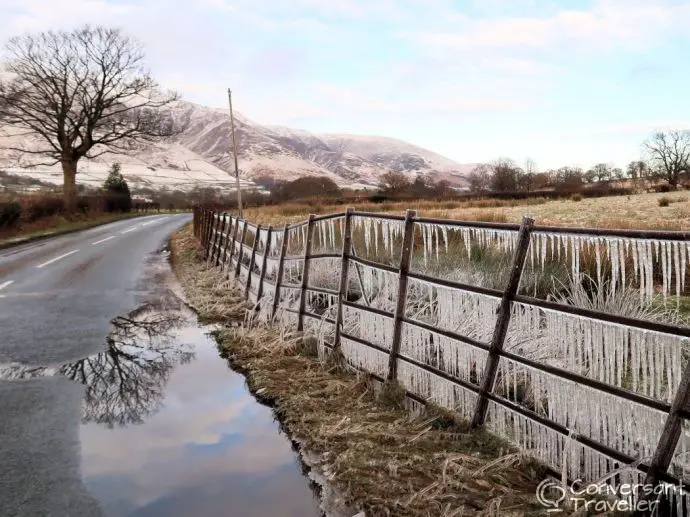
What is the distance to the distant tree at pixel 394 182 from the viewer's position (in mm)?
70006

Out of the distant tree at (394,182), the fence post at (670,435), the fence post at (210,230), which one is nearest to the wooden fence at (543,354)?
the fence post at (670,435)

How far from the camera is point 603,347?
3.39m

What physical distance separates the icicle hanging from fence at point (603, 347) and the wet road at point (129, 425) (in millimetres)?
1898

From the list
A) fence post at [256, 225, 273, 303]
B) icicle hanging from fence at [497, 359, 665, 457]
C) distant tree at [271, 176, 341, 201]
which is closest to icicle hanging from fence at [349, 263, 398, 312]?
icicle hanging from fence at [497, 359, 665, 457]

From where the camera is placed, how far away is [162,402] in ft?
17.6

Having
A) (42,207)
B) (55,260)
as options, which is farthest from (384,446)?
(42,207)

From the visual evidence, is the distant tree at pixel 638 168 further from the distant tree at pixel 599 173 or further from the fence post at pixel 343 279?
the fence post at pixel 343 279

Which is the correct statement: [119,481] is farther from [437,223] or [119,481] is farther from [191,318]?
[191,318]

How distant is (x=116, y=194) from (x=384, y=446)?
1818 inches

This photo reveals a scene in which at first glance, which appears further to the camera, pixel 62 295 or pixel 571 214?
pixel 571 214

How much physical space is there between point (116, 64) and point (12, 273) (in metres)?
27.5

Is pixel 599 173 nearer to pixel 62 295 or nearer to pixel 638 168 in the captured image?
pixel 638 168

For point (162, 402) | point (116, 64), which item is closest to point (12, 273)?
point (162, 402)

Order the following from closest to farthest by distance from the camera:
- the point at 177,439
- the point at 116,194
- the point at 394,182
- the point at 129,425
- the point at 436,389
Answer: the point at 436,389 → the point at 177,439 → the point at 129,425 → the point at 116,194 → the point at 394,182
